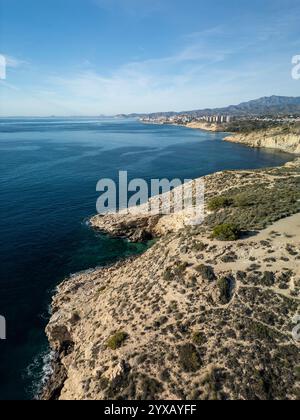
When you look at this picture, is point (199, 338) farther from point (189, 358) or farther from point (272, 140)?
point (272, 140)

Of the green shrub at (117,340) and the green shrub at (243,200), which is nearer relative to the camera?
the green shrub at (117,340)

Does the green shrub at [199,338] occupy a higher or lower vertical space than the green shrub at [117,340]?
higher

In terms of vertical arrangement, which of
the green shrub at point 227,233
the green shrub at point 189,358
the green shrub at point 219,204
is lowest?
the green shrub at point 189,358

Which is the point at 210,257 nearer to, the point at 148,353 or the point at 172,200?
the point at 148,353

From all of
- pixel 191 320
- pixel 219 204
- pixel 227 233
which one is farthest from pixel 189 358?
pixel 219 204

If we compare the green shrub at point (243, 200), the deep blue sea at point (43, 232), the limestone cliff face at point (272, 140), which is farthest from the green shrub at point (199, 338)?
the limestone cliff face at point (272, 140)

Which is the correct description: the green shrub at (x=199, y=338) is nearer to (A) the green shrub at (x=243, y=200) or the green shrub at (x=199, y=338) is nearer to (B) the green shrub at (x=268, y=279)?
(B) the green shrub at (x=268, y=279)
